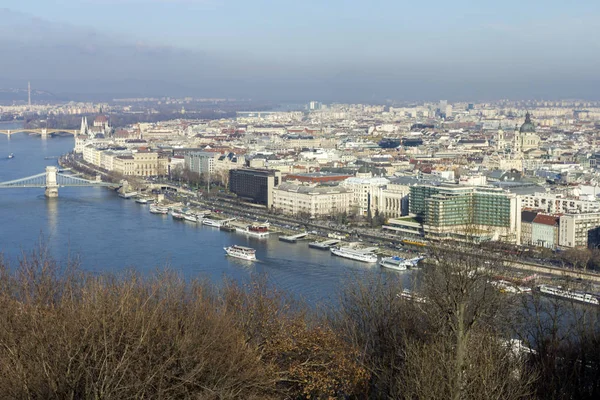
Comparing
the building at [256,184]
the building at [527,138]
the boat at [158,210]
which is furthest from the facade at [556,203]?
the building at [527,138]

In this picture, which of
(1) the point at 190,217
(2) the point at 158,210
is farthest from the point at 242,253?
(2) the point at 158,210

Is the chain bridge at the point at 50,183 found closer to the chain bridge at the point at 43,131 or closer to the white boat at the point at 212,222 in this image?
the white boat at the point at 212,222

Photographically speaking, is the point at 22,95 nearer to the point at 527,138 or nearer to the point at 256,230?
the point at 527,138

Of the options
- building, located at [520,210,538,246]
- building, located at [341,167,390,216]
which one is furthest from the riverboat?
building, located at [341,167,390,216]

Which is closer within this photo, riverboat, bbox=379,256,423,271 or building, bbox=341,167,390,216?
riverboat, bbox=379,256,423,271

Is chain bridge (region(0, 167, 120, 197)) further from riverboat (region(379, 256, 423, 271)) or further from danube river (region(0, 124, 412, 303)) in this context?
riverboat (region(379, 256, 423, 271))

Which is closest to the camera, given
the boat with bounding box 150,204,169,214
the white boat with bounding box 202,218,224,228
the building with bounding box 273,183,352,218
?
the white boat with bounding box 202,218,224,228

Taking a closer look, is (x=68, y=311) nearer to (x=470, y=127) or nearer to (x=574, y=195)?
(x=574, y=195)
